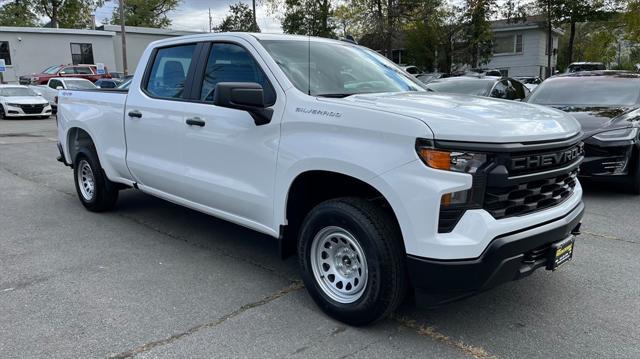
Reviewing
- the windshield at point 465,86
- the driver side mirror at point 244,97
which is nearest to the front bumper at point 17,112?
the windshield at point 465,86

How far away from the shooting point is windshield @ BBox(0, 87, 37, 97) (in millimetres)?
21156

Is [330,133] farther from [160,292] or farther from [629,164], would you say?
[629,164]

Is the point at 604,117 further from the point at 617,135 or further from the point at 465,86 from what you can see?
the point at 465,86

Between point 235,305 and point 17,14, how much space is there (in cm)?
6090

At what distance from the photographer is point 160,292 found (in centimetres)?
400

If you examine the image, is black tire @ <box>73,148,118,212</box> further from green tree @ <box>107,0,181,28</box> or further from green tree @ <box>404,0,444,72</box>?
green tree @ <box>107,0,181,28</box>

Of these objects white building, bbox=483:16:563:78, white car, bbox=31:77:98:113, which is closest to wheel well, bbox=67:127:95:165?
white car, bbox=31:77:98:113

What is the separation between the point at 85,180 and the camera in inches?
254

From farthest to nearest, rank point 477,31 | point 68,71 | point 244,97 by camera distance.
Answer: point 477,31, point 68,71, point 244,97

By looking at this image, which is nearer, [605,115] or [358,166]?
[358,166]

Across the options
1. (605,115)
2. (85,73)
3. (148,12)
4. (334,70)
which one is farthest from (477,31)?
(148,12)

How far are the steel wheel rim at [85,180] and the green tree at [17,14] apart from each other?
2217 inches

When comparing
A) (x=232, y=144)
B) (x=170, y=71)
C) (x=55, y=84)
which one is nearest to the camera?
(x=232, y=144)

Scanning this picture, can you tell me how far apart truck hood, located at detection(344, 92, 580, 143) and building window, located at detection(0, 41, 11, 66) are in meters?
36.0
